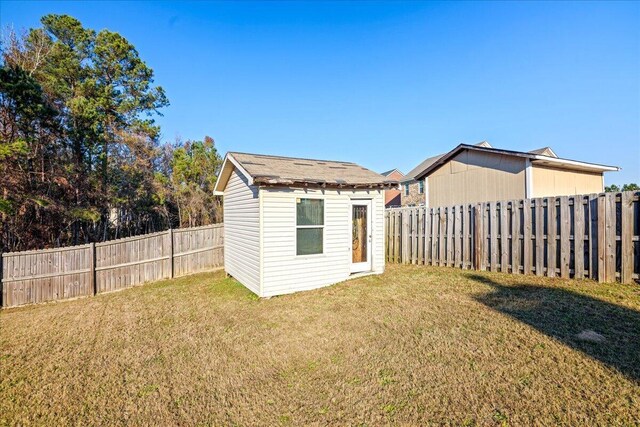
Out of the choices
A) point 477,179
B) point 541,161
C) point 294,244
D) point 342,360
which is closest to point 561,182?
point 541,161

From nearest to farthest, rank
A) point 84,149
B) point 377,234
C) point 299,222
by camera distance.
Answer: point 299,222
point 377,234
point 84,149

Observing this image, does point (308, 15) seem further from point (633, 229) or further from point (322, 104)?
point (633, 229)

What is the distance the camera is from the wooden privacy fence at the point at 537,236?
576 centimetres

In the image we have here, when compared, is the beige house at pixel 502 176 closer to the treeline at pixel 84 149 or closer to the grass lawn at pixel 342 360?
the grass lawn at pixel 342 360

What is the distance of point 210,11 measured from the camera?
10.9 metres

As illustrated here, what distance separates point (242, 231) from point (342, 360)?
5.24 meters

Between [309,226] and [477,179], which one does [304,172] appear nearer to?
[309,226]

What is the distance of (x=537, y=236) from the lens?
6.88 meters

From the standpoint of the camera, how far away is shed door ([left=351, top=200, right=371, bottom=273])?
8.24 m

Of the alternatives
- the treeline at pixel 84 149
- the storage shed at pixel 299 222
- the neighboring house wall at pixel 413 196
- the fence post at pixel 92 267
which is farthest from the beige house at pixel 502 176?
the treeline at pixel 84 149

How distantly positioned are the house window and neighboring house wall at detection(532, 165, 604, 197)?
10.3 m

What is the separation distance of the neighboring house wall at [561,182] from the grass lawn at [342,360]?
315 inches

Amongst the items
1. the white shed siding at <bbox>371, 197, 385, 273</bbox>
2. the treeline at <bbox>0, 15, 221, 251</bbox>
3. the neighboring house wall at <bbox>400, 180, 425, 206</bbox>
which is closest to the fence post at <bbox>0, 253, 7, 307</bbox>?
the treeline at <bbox>0, 15, 221, 251</bbox>

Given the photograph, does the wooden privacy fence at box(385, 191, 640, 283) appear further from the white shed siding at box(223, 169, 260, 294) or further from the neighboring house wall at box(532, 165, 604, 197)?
the neighboring house wall at box(532, 165, 604, 197)
